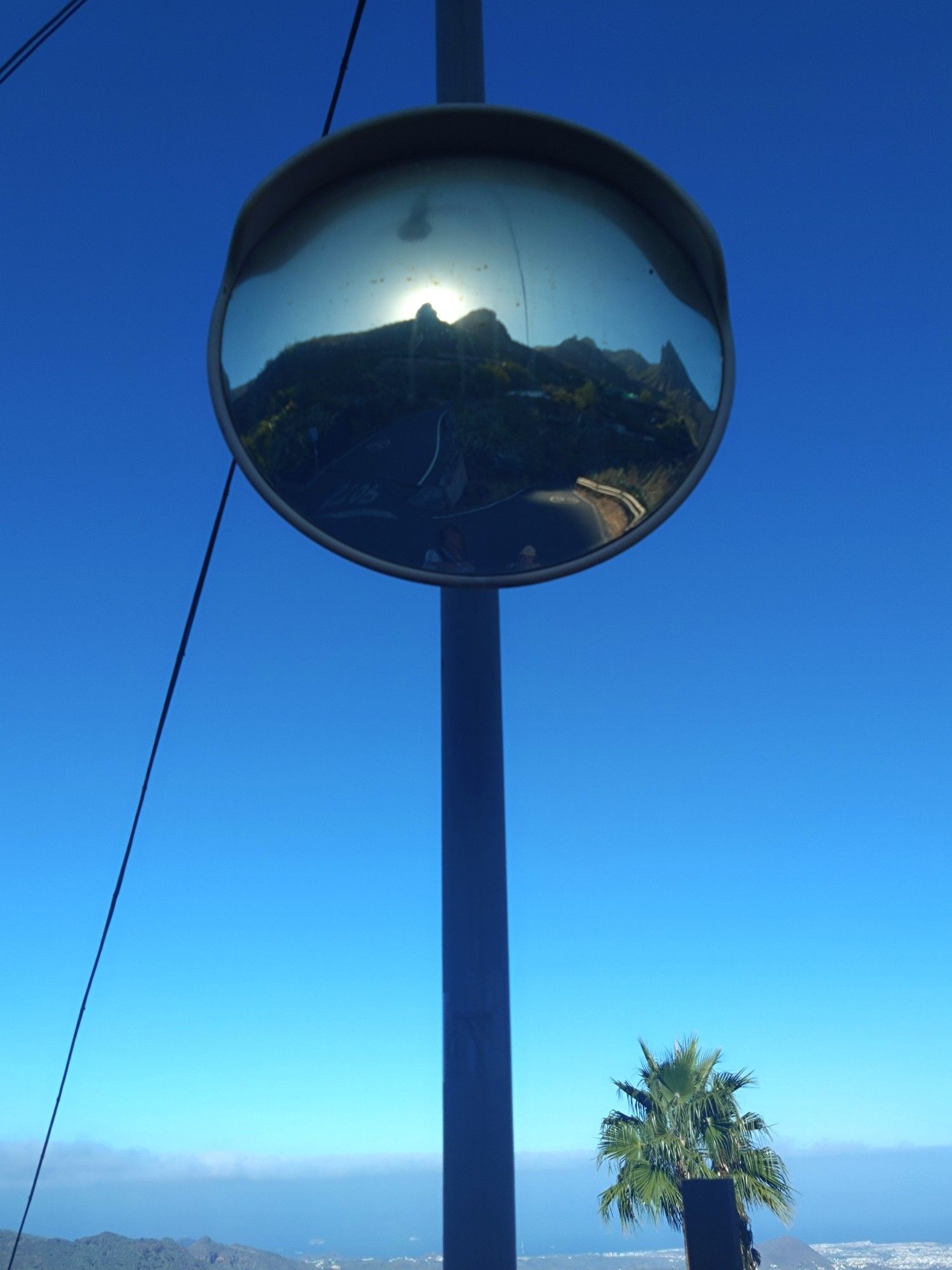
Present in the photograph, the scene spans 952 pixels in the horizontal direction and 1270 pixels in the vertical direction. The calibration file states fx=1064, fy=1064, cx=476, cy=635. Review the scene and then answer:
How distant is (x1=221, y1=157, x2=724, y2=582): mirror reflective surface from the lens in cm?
141

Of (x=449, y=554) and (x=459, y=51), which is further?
(x=459, y=51)

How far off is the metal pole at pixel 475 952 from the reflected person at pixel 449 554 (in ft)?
0.98

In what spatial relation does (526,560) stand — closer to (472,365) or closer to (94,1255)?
(472,365)

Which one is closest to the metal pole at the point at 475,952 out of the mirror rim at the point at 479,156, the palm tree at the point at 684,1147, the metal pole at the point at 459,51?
the mirror rim at the point at 479,156

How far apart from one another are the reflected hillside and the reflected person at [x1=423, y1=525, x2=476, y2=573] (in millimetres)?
38

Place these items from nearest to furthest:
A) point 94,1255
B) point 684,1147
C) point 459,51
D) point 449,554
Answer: point 449,554 < point 459,51 < point 684,1147 < point 94,1255

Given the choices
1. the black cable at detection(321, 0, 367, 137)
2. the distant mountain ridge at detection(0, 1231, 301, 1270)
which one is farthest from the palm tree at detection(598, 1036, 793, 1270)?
the distant mountain ridge at detection(0, 1231, 301, 1270)

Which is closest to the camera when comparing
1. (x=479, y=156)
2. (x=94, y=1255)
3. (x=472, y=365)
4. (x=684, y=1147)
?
(x=479, y=156)

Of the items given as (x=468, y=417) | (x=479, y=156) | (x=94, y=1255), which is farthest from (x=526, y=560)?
(x=94, y=1255)

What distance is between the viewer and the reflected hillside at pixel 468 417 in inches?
58.6

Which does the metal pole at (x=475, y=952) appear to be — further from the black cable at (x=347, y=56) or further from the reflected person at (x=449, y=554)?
the black cable at (x=347, y=56)

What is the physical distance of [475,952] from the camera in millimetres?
1696

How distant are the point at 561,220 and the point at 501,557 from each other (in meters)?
0.50

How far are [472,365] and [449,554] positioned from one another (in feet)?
0.97
